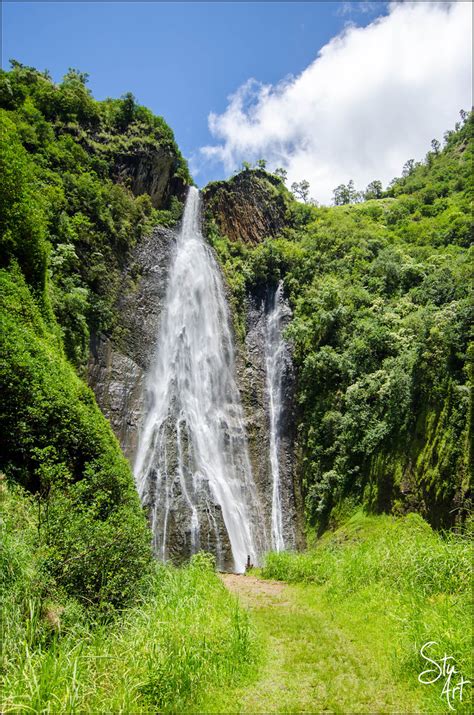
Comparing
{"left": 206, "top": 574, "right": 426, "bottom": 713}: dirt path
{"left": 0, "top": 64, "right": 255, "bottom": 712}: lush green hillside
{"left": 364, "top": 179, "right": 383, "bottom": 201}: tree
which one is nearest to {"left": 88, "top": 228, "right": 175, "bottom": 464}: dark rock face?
{"left": 0, "top": 64, "right": 255, "bottom": 712}: lush green hillside

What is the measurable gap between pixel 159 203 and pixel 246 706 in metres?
28.9

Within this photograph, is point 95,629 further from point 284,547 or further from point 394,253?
point 394,253

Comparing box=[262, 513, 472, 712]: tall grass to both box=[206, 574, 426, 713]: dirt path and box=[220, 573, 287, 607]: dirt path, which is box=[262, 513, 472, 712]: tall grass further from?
box=[220, 573, 287, 607]: dirt path

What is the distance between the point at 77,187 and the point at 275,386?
1493 centimetres

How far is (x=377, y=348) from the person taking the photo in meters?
21.4

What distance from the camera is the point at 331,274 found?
29578 mm

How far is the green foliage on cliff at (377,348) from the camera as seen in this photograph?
594 inches

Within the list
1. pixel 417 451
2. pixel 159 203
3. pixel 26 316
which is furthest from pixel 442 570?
pixel 159 203

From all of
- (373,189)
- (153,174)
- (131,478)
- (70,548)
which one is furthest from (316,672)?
(373,189)

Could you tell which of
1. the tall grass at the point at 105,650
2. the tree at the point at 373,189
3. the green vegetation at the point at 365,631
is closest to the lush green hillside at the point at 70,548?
the tall grass at the point at 105,650

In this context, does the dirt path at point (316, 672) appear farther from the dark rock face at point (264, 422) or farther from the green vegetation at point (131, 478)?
the dark rock face at point (264, 422)

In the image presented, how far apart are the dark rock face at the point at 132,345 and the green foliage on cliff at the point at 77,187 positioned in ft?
2.69

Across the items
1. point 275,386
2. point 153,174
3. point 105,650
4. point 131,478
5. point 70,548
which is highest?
point 153,174

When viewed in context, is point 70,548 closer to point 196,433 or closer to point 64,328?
point 64,328
